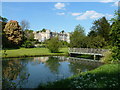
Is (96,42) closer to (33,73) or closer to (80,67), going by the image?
(80,67)

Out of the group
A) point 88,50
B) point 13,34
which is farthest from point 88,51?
point 13,34

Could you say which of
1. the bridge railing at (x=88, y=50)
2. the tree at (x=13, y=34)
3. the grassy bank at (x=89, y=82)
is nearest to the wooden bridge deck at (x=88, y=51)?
the bridge railing at (x=88, y=50)

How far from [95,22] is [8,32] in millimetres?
25622

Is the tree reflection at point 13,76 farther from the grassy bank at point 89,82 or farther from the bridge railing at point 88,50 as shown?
the bridge railing at point 88,50

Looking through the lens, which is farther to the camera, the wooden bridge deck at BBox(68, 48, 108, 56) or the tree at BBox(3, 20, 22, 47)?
the tree at BBox(3, 20, 22, 47)

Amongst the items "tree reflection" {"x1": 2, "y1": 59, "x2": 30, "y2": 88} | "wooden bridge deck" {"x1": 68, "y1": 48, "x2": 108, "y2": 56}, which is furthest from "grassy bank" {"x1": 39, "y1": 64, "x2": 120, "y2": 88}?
"wooden bridge deck" {"x1": 68, "y1": 48, "x2": 108, "y2": 56}

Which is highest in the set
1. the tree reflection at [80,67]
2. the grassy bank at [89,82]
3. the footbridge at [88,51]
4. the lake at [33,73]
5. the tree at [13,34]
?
the tree at [13,34]

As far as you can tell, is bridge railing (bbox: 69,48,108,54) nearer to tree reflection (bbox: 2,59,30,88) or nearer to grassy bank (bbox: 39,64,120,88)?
tree reflection (bbox: 2,59,30,88)

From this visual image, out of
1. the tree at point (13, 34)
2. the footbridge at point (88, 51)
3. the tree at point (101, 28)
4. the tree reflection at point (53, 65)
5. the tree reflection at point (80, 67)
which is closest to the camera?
the tree reflection at point (80, 67)

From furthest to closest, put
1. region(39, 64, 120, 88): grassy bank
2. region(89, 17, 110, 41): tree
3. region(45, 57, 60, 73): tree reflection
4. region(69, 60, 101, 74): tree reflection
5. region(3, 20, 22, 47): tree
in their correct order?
region(3, 20, 22, 47): tree < region(89, 17, 110, 41): tree < region(45, 57, 60, 73): tree reflection < region(69, 60, 101, 74): tree reflection < region(39, 64, 120, 88): grassy bank

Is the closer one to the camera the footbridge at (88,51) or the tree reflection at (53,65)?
the tree reflection at (53,65)

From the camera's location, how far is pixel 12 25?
41781mm

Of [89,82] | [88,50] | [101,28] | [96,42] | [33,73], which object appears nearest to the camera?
[89,82]

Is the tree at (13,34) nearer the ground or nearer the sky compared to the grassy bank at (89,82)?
nearer the sky
